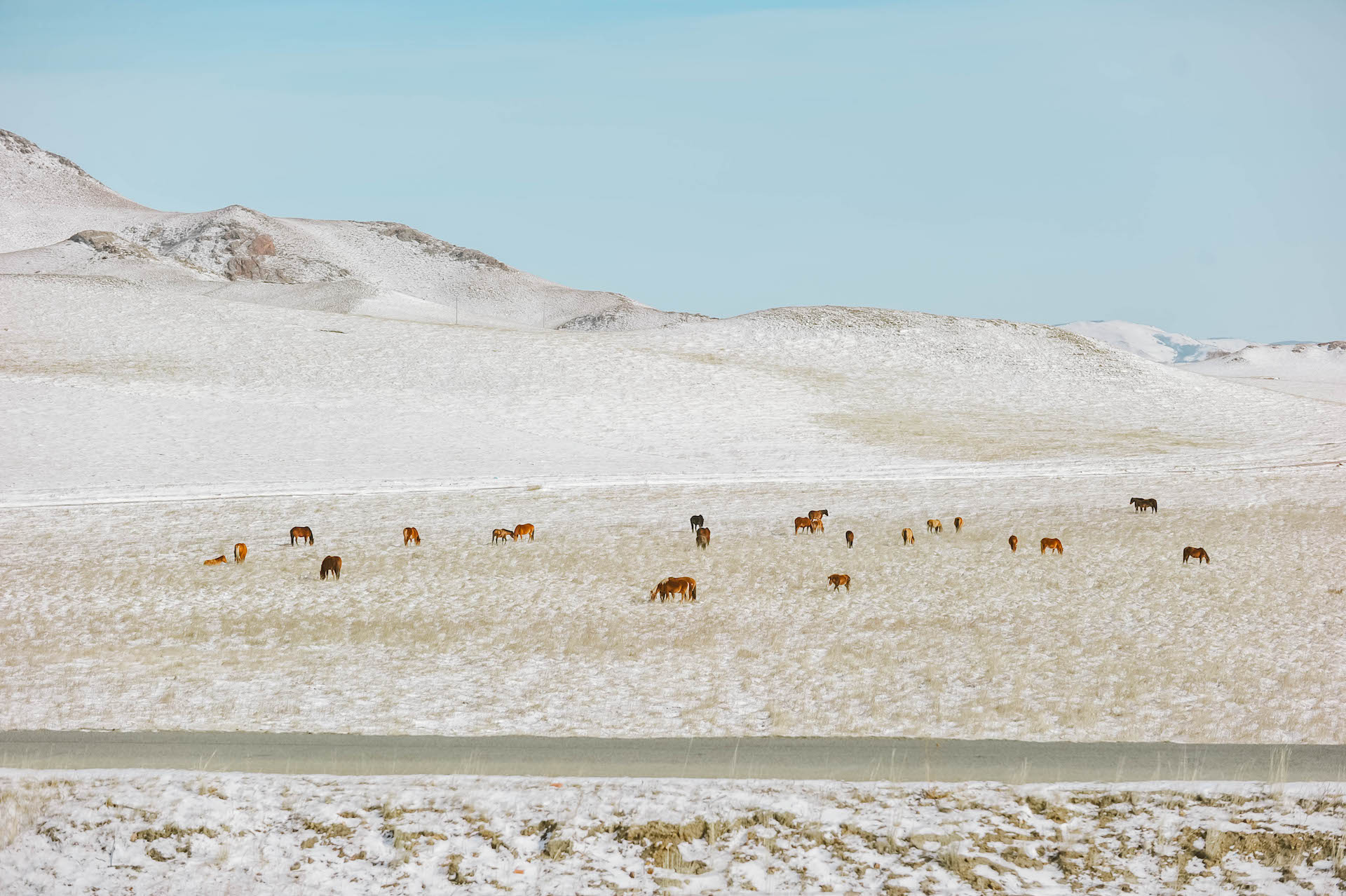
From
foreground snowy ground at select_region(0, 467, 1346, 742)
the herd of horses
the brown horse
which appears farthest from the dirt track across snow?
the herd of horses

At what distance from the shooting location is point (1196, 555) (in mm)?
26719

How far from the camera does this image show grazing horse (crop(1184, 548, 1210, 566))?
26.5m

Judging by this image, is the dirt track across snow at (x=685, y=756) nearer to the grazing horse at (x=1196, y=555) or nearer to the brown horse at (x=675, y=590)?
the brown horse at (x=675, y=590)

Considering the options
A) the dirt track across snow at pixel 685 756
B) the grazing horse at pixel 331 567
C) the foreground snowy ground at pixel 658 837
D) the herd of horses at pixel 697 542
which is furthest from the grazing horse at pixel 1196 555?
the grazing horse at pixel 331 567

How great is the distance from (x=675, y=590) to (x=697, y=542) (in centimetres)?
597

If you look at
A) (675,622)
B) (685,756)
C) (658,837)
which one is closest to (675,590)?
(675,622)

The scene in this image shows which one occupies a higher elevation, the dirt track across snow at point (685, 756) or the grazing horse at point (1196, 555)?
the grazing horse at point (1196, 555)

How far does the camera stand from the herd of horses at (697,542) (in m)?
22.8

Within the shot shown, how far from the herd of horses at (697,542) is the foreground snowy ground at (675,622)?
0.35 metres

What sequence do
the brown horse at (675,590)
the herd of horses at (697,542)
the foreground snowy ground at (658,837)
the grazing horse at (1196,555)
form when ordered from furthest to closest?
the grazing horse at (1196,555), the herd of horses at (697,542), the brown horse at (675,590), the foreground snowy ground at (658,837)

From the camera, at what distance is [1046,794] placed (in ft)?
36.4

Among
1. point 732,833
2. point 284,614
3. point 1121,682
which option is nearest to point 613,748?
point 732,833

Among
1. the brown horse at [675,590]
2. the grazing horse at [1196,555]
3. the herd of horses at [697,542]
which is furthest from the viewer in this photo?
the grazing horse at [1196,555]

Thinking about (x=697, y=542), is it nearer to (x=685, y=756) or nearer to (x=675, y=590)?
(x=675, y=590)
